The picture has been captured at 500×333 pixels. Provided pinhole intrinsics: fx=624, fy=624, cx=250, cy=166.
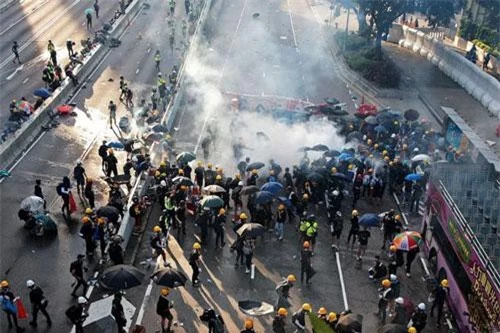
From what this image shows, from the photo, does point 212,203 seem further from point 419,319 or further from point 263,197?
point 419,319

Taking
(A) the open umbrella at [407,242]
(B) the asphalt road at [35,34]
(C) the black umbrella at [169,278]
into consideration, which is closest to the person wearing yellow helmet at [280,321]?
(C) the black umbrella at [169,278]

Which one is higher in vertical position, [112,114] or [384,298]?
[384,298]

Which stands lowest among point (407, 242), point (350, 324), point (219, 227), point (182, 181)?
point (219, 227)

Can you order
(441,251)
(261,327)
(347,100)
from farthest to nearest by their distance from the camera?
(347,100), (441,251), (261,327)

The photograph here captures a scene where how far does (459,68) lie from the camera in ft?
135

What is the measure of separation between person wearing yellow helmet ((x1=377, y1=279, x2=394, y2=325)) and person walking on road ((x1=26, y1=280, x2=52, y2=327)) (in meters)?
9.09

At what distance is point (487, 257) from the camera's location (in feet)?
51.1

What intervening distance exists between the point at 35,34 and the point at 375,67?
992 inches

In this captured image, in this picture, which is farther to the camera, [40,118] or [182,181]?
[40,118]

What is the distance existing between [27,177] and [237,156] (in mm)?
8832

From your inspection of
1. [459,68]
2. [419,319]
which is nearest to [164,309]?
[419,319]

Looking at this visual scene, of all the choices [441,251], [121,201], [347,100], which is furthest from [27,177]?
[347,100]

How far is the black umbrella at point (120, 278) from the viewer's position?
15.9 meters

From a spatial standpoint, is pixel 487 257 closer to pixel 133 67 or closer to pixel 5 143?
pixel 5 143
